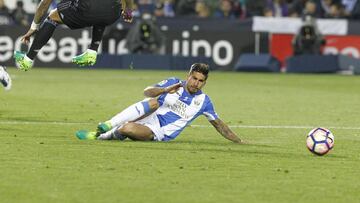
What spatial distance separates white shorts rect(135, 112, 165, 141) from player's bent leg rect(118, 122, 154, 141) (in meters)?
0.04

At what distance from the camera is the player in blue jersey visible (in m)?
13.8

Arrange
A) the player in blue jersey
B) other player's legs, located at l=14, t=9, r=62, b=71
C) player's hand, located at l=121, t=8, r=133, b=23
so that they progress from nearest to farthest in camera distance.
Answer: the player in blue jersey → other player's legs, located at l=14, t=9, r=62, b=71 → player's hand, located at l=121, t=8, r=133, b=23

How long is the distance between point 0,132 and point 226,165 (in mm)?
4399

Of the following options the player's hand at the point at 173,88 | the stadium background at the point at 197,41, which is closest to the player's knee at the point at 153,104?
the player's hand at the point at 173,88

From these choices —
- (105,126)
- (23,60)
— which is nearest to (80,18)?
(23,60)

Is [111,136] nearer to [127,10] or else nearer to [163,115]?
[163,115]

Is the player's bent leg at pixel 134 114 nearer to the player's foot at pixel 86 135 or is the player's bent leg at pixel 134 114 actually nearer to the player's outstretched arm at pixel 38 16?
the player's foot at pixel 86 135

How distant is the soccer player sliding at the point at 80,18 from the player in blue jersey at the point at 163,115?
1918 mm

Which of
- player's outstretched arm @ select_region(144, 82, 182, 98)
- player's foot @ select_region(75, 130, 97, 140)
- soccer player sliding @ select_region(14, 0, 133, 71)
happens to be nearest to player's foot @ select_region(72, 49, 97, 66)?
soccer player sliding @ select_region(14, 0, 133, 71)

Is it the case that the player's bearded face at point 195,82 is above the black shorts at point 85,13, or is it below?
below

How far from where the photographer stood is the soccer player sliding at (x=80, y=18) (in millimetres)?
15500

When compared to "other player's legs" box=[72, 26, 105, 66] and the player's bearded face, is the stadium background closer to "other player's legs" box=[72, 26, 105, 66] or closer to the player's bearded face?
"other player's legs" box=[72, 26, 105, 66]

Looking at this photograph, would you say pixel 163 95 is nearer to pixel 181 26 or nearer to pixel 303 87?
pixel 303 87

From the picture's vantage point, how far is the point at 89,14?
1550 centimetres
